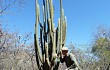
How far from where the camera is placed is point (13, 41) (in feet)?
59.4

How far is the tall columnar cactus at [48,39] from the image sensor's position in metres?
7.06

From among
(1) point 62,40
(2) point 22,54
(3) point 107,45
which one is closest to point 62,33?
(1) point 62,40

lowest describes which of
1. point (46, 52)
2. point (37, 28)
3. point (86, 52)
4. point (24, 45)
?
point (86, 52)

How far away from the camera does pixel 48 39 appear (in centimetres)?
727

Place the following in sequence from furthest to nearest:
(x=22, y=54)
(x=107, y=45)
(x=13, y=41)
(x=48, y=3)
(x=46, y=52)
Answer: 1. (x=107, y=45)
2. (x=22, y=54)
3. (x=13, y=41)
4. (x=48, y=3)
5. (x=46, y=52)

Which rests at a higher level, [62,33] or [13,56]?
[62,33]

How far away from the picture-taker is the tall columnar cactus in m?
7.06

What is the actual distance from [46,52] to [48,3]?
1.34 metres

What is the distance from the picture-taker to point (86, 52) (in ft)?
84.1

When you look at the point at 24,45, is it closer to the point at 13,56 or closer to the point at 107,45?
the point at 13,56

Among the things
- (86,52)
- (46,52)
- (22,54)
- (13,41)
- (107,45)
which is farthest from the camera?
(107,45)

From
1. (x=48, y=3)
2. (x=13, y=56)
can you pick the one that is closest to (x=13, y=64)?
(x=13, y=56)

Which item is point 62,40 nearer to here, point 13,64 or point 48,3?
point 48,3

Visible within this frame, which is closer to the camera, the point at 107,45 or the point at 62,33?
the point at 62,33
